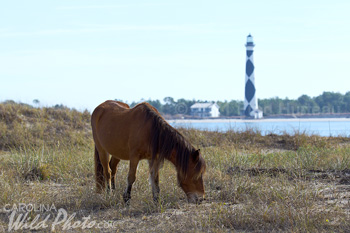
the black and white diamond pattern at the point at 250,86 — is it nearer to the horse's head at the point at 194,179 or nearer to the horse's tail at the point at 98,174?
the horse's tail at the point at 98,174

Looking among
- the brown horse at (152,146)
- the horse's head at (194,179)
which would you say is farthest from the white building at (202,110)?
the horse's head at (194,179)

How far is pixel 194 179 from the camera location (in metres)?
5.32

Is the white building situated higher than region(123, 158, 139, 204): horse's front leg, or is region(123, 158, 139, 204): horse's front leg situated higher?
the white building

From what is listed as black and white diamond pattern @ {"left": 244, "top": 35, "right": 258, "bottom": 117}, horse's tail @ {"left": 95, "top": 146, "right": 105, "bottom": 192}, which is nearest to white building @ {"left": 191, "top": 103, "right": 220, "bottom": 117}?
black and white diamond pattern @ {"left": 244, "top": 35, "right": 258, "bottom": 117}

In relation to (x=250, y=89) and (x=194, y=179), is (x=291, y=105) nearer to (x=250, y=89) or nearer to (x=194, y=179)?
(x=250, y=89)

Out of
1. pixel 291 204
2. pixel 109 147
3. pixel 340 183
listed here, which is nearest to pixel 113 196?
pixel 109 147

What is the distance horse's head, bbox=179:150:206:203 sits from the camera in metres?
5.28

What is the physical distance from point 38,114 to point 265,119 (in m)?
67.1

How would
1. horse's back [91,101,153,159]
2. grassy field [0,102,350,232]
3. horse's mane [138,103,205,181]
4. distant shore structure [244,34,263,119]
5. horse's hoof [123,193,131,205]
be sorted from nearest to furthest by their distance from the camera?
grassy field [0,102,350,232]
horse's mane [138,103,205,181]
horse's back [91,101,153,159]
horse's hoof [123,193,131,205]
distant shore structure [244,34,263,119]

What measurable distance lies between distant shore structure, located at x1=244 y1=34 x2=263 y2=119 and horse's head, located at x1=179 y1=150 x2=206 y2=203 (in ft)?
236

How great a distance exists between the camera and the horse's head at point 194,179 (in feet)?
17.3

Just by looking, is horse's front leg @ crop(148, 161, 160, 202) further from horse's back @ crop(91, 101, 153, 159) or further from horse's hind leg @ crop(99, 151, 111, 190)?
horse's hind leg @ crop(99, 151, 111, 190)

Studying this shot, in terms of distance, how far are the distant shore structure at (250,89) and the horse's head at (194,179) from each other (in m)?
72.1

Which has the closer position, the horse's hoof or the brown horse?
the brown horse
